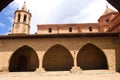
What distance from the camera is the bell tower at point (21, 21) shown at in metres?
31.1

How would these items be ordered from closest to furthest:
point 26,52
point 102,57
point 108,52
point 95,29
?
point 108,52 → point 102,57 → point 26,52 → point 95,29

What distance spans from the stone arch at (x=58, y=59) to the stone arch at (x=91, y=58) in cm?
134

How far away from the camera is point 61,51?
17688 millimetres

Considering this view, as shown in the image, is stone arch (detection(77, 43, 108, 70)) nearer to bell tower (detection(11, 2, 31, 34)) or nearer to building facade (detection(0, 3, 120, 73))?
building facade (detection(0, 3, 120, 73))

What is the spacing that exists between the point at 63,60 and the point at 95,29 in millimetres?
12776

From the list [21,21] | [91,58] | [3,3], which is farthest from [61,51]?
[21,21]

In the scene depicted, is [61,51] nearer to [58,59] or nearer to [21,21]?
[58,59]

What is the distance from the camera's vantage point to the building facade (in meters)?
15.1

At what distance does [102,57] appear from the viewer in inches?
674

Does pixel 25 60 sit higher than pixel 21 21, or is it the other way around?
pixel 21 21

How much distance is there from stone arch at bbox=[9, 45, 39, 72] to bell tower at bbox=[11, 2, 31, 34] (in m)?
13.4

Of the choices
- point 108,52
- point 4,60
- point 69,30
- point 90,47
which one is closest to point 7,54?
point 4,60

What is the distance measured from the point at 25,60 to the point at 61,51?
4.72 meters

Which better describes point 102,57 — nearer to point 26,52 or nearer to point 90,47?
point 90,47
